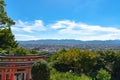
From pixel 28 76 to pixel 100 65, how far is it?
30831mm

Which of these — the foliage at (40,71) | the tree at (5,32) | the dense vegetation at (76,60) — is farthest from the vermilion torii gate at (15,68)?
the tree at (5,32)

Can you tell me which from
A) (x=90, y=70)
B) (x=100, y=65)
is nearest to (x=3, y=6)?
(x=90, y=70)

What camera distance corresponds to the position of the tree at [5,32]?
35.2 meters

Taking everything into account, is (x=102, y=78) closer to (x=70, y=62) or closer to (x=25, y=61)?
(x=70, y=62)

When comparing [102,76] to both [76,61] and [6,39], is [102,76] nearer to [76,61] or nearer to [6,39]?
[76,61]

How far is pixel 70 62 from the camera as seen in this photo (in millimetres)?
49844

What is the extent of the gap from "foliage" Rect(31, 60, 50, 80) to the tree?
1235 centimetres

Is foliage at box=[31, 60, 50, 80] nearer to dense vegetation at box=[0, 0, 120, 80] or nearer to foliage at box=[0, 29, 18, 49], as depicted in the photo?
dense vegetation at box=[0, 0, 120, 80]

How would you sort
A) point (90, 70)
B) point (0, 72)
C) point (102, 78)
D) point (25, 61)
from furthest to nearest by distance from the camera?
point (90, 70), point (102, 78), point (25, 61), point (0, 72)

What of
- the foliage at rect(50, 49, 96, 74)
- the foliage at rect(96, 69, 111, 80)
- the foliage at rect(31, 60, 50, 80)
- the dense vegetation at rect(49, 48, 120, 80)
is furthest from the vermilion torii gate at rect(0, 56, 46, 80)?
the foliage at rect(96, 69, 111, 80)

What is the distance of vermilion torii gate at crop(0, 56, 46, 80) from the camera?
23.9 metres

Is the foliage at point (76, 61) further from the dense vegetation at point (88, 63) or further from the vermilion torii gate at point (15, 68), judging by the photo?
the vermilion torii gate at point (15, 68)

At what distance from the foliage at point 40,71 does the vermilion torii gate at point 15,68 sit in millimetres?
1216

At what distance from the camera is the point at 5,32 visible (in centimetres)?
3741
